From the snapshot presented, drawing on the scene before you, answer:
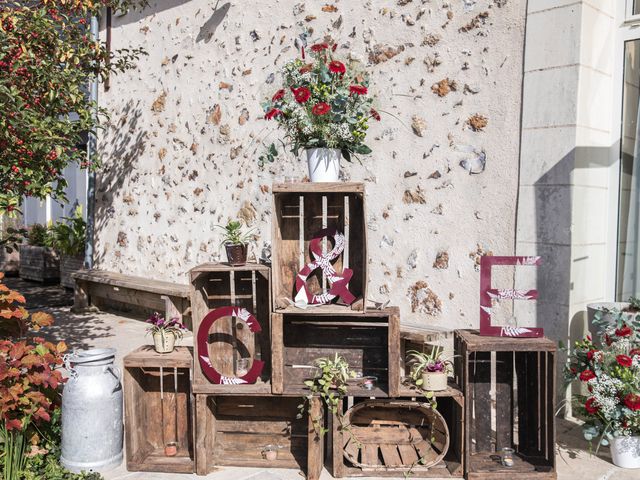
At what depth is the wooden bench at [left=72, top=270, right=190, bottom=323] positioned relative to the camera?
20.3 feet

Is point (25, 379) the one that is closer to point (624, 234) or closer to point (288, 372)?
point (288, 372)

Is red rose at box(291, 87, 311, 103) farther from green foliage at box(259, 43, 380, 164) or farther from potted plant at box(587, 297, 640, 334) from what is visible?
potted plant at box(587, 297, 640, 334)

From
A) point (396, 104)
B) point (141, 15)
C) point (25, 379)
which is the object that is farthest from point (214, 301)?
point (141, 15)

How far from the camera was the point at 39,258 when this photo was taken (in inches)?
397

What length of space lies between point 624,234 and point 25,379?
3710 mm

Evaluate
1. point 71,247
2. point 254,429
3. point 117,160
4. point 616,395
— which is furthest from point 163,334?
point 71,247

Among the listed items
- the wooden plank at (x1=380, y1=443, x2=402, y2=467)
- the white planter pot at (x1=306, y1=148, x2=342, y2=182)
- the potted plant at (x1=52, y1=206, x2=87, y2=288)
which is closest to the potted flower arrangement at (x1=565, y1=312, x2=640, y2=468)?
the wooden plank at (x1=380, y1=443, x2=402, y2=467)

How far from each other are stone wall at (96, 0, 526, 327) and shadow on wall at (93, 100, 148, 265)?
0.04 metres

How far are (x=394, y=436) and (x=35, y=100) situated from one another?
3240 millimetres

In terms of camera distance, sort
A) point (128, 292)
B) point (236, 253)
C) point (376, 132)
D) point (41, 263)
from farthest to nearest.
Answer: point (41, 263) → point (128, 292) → point (376, 132) → point (236, 253)

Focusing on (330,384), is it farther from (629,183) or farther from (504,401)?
(629,183)

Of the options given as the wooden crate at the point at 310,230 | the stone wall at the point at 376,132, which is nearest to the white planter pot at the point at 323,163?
the wooden crate at the point at 310,230

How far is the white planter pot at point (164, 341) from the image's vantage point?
335 centimetres

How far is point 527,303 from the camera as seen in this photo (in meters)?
3.99
